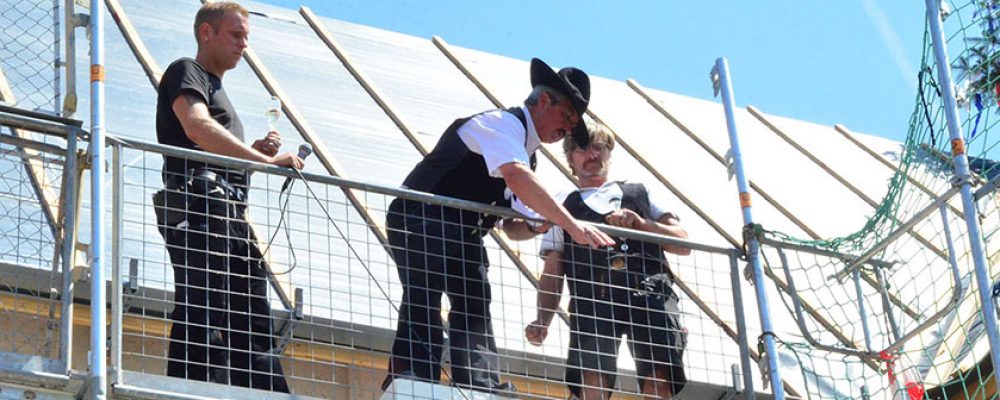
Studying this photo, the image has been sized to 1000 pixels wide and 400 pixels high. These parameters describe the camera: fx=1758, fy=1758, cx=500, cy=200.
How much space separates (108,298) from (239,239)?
945 millimetres

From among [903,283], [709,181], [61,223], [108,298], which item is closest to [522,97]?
[709,181]

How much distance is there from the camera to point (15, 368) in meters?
5.14

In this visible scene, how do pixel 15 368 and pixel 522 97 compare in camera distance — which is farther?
pixel 522 97

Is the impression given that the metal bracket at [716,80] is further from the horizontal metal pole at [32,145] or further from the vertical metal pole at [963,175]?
the horizontal metal pole at [32,145]

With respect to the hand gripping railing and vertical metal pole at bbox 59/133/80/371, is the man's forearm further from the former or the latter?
vertical metal pole at bbox 59/133/80/371

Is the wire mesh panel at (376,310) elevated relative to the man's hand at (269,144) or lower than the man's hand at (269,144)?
lower

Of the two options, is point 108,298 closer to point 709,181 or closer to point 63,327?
point 63,327

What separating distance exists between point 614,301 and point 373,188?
1125 mm

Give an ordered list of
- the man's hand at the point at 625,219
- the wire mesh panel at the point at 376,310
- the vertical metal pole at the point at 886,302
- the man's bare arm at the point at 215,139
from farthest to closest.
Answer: the vertical metal pole at the point at 886,302, the man's hand at the point at 625,219, the man's bare arm at the point at 215,139, the wire mesh panel at the point at 376,310

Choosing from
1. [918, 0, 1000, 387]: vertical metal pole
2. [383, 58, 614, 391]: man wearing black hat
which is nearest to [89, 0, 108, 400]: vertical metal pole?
[383, 58, 614, 391]: man wearing black hat

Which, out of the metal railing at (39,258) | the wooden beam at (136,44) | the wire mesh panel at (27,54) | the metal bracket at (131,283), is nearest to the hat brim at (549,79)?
the metal bracket at (131,283)

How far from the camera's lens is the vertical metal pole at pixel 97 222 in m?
5.20

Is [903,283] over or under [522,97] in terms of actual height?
under

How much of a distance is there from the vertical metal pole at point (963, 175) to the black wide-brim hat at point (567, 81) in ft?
4.37
